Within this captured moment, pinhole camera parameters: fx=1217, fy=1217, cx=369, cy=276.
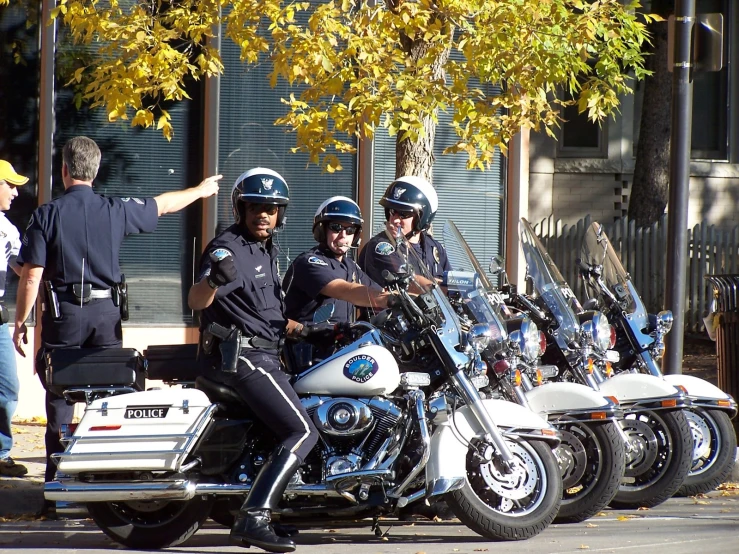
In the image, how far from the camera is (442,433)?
6.01 meters

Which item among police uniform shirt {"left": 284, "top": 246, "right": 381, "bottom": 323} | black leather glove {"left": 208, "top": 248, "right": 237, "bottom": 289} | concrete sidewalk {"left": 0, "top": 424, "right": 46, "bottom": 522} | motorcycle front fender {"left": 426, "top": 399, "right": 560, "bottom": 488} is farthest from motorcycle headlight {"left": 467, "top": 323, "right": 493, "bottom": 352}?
concrete sidewalk {"left": 0, "top": 424, "right": 46, "bottom": 522}

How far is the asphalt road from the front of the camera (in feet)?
20.3

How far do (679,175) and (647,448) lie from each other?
260cm

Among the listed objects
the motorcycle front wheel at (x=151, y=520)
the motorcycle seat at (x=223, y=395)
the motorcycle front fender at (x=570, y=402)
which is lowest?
the motorcycle front wheel at (x=151, y=520)

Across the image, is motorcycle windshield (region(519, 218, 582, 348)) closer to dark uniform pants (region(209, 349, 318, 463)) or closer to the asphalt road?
the asphalt road

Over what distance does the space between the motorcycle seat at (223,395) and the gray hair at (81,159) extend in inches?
57.9

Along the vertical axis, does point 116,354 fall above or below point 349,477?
above

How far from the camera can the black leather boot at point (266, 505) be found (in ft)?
18.9

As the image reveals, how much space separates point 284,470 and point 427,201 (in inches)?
92.4

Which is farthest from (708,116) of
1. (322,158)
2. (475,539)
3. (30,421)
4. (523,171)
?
(475,539)

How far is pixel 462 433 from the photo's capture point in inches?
238

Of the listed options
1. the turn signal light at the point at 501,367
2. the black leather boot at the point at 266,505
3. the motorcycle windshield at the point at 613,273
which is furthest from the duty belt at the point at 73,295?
the motorcycle windshield at the point at 613,273

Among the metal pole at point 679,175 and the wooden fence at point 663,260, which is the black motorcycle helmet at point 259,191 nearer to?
the metal pole at point 679,175

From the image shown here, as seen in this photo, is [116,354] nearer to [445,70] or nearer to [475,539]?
[475,539]
